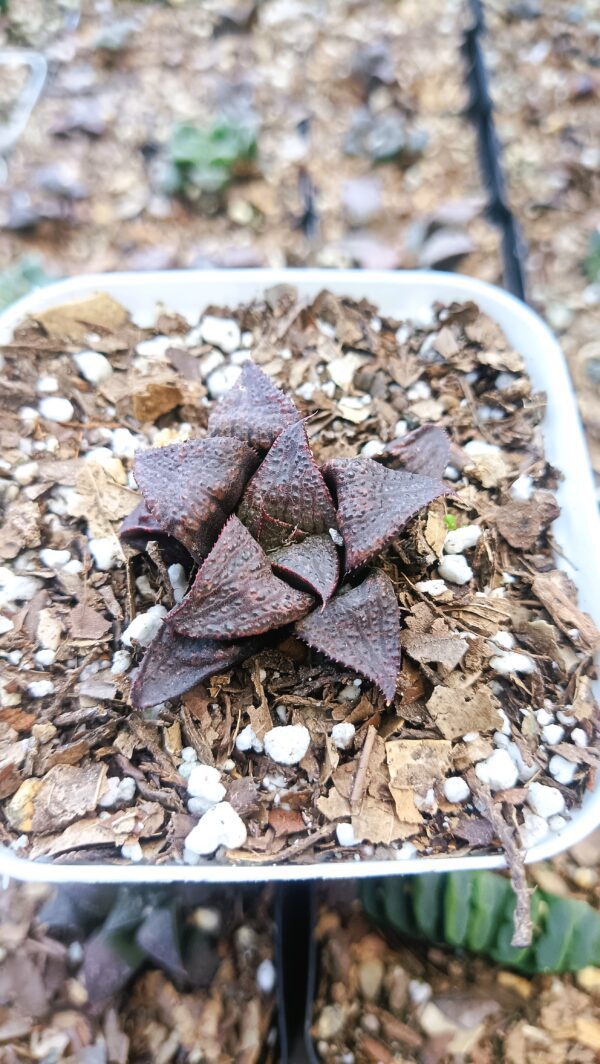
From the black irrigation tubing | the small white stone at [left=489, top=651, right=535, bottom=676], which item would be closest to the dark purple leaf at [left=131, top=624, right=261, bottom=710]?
the small white stone at [left=489, top=651, right=535, bottom=676]

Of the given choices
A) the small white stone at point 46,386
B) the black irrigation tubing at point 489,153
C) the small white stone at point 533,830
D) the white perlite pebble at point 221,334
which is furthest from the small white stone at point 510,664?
the black irrigation tubing at point 489,153

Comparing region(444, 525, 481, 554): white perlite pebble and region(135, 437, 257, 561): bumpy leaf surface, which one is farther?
region(444, 525, 481, 554): white perlite pebble

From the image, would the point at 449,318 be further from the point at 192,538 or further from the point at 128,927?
the point at 128,927

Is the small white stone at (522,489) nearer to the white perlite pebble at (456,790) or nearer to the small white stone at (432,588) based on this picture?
the small white stone at (432,588)

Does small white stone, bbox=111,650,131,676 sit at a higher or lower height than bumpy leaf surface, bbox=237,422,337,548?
lower

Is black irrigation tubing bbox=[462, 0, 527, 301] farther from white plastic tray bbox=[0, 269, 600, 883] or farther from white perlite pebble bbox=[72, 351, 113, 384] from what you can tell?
white perlite pebble bbox=[72, 351, 113, 384]

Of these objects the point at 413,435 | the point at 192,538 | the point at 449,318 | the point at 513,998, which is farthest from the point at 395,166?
the point at 513,998

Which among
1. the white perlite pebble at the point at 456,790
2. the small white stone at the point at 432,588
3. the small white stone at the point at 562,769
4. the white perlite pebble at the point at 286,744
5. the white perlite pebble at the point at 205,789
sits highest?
the small white stone at the point at 432,588
